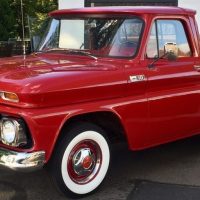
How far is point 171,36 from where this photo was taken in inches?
218

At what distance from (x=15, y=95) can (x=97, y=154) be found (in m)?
1.09

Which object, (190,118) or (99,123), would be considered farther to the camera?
(190,118)

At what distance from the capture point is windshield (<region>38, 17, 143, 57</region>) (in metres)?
5.18

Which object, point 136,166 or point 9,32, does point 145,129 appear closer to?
point 136,166

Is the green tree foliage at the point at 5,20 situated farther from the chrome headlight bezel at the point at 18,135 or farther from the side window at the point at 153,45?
the chrome headlight bezel at the point at 18,135

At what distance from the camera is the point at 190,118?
561 centimetres

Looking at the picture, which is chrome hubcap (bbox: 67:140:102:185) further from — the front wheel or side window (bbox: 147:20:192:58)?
side window (bbox: 147:20:192:58)

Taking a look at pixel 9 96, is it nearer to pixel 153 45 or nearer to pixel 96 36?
pixel 96 36

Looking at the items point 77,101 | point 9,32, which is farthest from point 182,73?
point 9,32

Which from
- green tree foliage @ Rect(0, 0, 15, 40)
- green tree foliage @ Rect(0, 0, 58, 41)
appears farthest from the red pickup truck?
green tree foliage @ Rect(0, 0, 15, 40)

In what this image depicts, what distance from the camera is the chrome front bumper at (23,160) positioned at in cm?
425

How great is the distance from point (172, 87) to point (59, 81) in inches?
59.1

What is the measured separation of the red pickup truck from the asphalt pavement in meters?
0.30

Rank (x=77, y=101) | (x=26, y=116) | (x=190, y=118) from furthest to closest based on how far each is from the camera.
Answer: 1. (x=190, y=118)
2. (x=77, y=101)
3. (x=26, y=116)
